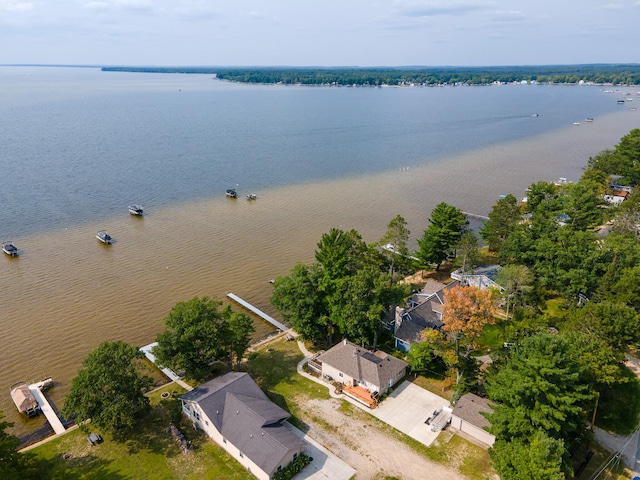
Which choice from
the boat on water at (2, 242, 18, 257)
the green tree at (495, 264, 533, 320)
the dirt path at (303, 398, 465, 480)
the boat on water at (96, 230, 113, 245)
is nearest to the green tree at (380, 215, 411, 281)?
the green tree at (495, 264, 533, 320)

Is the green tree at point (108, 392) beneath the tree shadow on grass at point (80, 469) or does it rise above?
above

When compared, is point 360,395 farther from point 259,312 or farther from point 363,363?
point 259,312

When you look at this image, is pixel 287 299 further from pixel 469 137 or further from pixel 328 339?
pixel 469 137

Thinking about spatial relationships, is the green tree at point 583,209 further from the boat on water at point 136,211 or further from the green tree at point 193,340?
the boat on water at point 136,211

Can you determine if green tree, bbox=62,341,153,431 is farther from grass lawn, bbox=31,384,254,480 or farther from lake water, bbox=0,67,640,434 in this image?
lake water, bbox=0,67,640,434

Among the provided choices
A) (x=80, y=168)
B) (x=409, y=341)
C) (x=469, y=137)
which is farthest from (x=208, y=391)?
(x=469, y=137)

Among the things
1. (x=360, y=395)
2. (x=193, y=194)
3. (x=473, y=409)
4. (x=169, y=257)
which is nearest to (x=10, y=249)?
(x=169, y=257)

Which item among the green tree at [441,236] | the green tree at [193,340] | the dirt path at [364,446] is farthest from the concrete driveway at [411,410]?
the green tree at [441,236]

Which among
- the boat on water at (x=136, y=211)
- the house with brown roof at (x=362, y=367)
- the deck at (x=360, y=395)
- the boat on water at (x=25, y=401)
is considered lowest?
the boat on water at (x=25, y=401)
